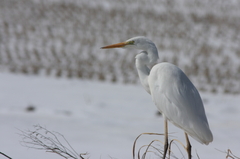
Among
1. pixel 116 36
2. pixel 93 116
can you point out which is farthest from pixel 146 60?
pixel 116 36

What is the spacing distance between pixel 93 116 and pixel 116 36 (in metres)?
7.47

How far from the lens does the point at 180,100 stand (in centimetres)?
244

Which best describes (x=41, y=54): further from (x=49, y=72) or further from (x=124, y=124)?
(x=124, y=124)

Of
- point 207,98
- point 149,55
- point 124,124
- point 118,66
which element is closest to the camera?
point 149,55

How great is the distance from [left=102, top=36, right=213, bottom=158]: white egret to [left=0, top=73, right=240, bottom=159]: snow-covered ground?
5.66ft

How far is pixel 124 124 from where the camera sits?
5.72 m

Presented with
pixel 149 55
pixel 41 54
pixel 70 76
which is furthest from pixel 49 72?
pixel 149 55

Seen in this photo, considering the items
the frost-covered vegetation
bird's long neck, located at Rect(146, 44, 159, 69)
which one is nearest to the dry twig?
bird's long neck, located at Rect(146, 44, 159, 69)

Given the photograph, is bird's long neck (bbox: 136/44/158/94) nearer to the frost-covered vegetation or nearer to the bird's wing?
the bird's wing

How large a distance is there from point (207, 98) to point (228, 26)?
8.84 m

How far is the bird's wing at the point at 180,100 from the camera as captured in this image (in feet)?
7.86

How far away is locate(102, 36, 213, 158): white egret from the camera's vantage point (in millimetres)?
2402

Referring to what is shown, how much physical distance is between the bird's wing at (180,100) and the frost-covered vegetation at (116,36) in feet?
19.4

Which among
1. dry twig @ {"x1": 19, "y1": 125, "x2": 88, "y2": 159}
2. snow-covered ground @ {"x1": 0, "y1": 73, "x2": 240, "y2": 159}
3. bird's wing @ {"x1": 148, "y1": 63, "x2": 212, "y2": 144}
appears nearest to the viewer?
dry twig @ {"x1": 19, "y1": 125, "x2": 88, "y2": 159}
